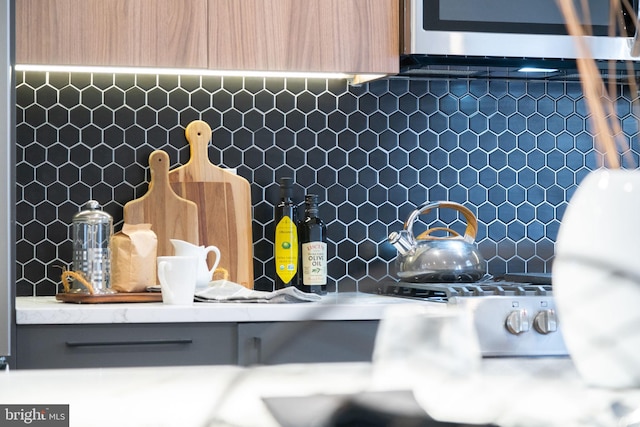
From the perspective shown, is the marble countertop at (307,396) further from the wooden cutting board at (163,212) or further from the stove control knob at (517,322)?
the wooden cutting board at (163,212)

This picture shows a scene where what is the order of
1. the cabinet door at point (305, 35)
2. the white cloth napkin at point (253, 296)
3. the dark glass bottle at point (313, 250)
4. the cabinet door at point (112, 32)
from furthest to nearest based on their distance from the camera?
the dark glass bottle at point (313, 250) → the cabinet door at point (305, 35) → the cabinet door at point (112, 32) → the white cloth napkin at point (253, 296)

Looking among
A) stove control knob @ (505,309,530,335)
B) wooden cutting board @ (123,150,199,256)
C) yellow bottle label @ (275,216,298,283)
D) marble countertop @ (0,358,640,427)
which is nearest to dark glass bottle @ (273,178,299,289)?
yellow bottle label @ (275,216,298,283)

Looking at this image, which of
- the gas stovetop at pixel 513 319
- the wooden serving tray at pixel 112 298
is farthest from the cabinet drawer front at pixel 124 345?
the gas stovetop at pixel 513 319

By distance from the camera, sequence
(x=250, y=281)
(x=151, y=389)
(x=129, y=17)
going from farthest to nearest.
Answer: (x=250, y=281)
(x=129, y=17)
(x=151, y=389)

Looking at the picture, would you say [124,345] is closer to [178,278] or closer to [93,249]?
[178,278]

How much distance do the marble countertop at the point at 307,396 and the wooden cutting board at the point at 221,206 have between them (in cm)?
189

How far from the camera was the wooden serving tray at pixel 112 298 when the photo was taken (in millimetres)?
1960

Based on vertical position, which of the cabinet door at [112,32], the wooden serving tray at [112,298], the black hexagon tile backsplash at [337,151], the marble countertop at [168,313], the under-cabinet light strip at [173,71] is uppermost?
the cabinet door at [112,32]

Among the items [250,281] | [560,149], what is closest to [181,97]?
[250,281]

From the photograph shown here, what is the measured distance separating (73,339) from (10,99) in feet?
1.71

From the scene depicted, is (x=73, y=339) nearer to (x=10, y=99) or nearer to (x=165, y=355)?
(x=165, y=355)

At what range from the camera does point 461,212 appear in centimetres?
245

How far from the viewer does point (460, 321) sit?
410 millimetres

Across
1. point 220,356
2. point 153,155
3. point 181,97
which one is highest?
point 181,97
